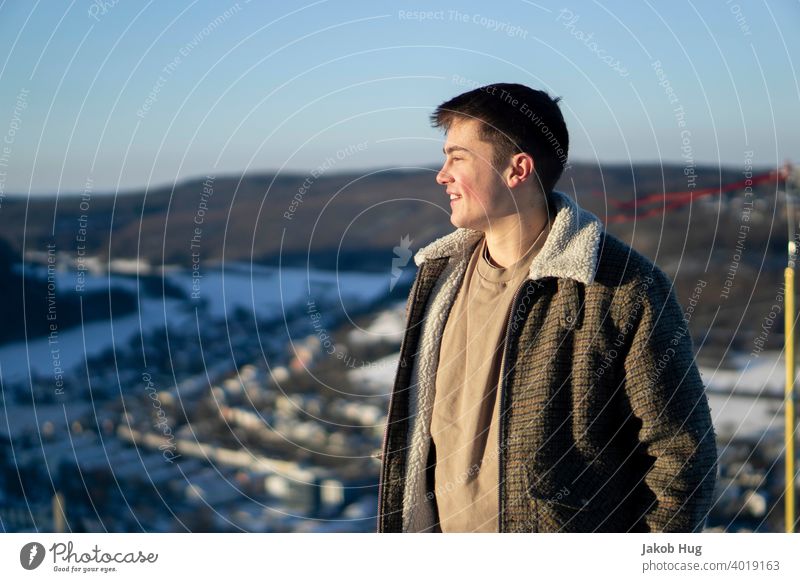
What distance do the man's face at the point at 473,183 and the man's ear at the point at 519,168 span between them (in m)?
0.03

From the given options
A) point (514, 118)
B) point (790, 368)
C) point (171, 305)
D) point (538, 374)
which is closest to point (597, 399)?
point (538, 374)

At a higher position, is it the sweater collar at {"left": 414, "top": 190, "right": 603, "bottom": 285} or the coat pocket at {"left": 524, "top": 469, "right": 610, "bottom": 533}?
the sweater collar at {"left": 414, "top": 190, "right": 603, "bottom": 285}

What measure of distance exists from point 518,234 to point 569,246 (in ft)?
0.58

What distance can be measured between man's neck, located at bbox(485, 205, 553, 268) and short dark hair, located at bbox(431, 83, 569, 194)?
0.40 ft

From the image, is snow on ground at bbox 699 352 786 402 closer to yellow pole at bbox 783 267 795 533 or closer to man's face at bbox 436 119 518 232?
yellow pole at bbox 783 267 795 533

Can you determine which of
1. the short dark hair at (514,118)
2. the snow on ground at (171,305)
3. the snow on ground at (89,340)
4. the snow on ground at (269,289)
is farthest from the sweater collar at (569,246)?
the snow on ground at (89,340)

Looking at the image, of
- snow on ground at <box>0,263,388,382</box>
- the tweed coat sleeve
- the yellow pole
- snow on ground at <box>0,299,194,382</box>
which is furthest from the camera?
snow on ground at <box>0,299,194,382</box>

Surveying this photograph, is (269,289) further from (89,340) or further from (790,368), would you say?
(790,368)

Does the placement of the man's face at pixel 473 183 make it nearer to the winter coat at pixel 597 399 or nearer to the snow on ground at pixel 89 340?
the winter coat at pixel 597 399

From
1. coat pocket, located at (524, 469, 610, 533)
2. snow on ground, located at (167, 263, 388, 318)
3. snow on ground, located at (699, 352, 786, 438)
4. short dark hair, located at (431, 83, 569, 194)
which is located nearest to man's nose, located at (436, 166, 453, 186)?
short dark hair, located at (431, 83, 569, 194)

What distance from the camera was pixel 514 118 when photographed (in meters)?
2.75

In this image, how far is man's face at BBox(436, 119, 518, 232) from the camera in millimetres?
2750
